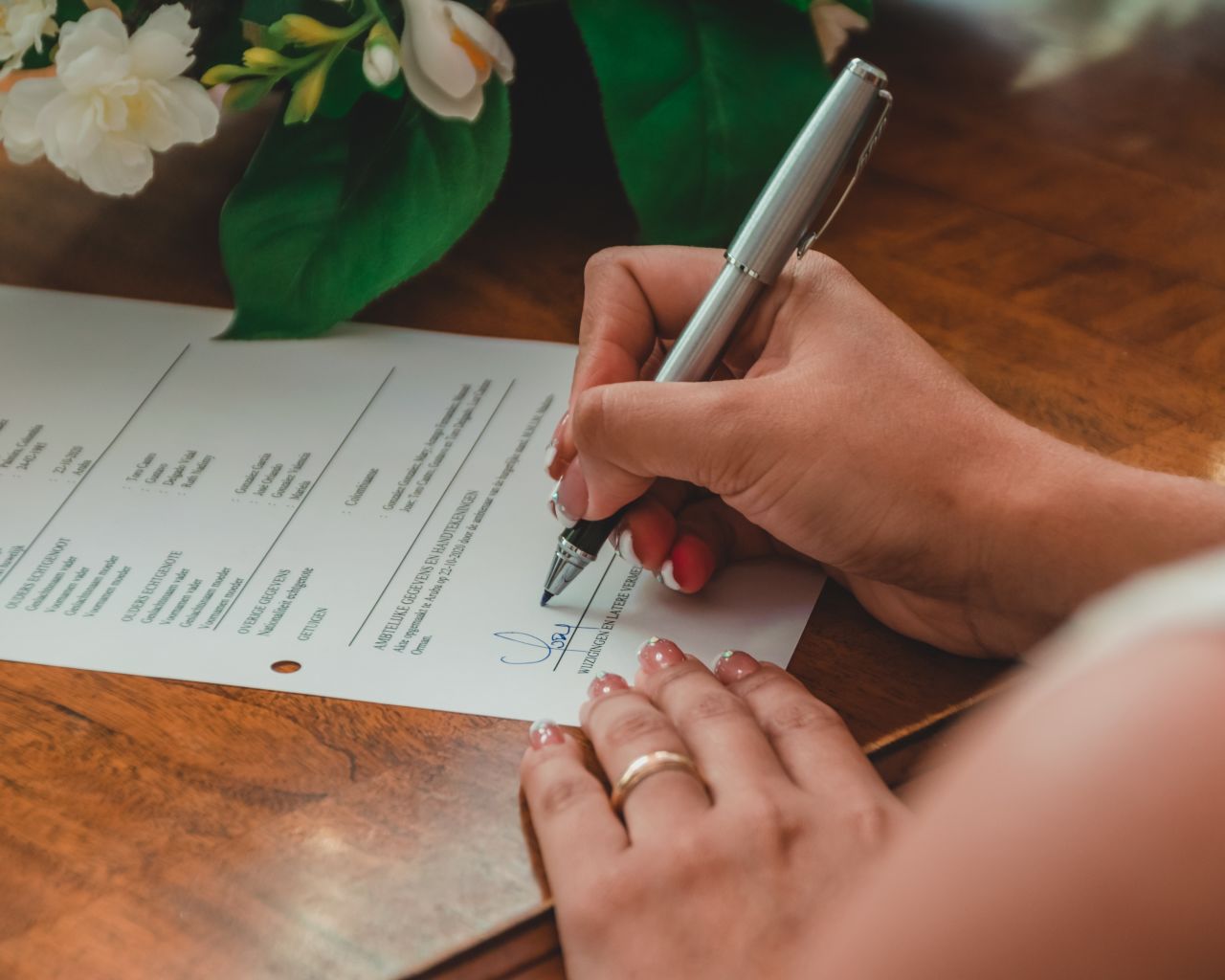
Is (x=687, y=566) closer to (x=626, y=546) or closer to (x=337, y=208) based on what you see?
(x=626, y=546)

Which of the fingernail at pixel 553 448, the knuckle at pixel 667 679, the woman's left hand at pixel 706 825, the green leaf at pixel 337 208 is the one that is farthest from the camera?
the green leaf at pixel 337 208

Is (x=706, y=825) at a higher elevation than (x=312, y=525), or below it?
higher

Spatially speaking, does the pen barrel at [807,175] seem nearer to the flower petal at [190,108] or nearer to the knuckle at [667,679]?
the knuckle at [667,679]

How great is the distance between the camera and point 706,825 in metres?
0.44

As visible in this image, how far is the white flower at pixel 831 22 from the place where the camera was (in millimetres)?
739

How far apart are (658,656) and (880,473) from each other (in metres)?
0.12

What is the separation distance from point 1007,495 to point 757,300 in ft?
0.46

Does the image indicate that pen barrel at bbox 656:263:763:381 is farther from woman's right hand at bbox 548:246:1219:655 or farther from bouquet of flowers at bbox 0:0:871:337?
bouquet of flowers at bbox 0:0:871:337

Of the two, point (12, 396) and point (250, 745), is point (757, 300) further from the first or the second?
point (12, 396)

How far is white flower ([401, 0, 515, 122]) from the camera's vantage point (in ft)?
2.16

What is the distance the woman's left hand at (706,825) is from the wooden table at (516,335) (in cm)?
2
